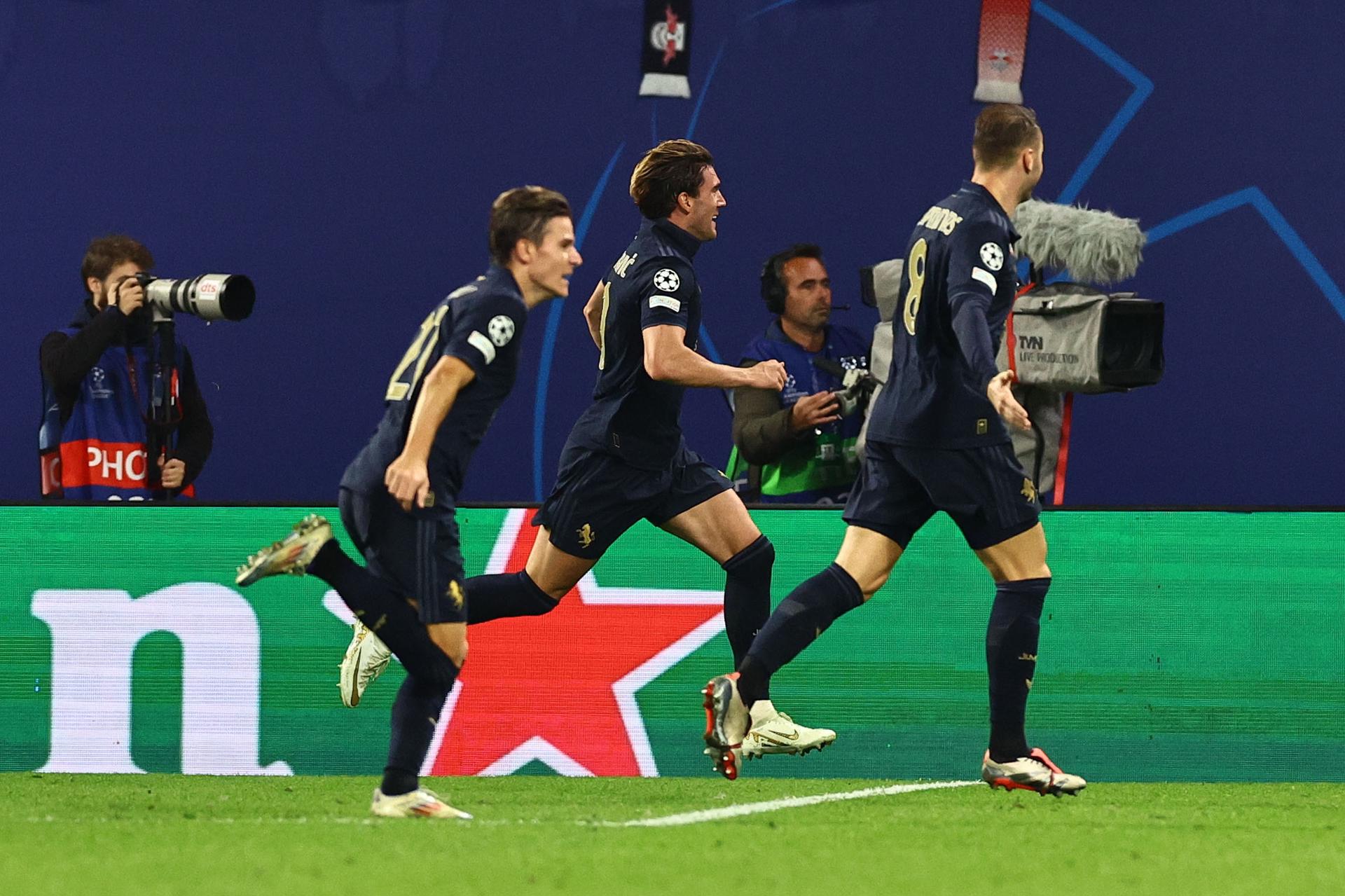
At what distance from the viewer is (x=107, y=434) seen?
7.87 meters

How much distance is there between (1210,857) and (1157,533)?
263 centimetres

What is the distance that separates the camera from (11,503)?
718 centimetres

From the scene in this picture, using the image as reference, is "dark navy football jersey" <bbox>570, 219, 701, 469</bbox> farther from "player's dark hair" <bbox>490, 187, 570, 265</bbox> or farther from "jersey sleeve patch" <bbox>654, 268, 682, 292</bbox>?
"player's dark hair" <bbox>490, 187, 570, 265</bbox>

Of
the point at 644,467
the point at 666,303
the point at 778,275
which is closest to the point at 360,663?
the point at 644,467

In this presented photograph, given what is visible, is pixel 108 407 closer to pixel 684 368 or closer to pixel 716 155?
pixel 684 368

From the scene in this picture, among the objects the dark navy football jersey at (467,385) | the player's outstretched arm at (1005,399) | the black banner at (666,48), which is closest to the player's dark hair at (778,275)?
the black banner at (666,48)

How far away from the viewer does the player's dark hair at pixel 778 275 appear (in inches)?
316

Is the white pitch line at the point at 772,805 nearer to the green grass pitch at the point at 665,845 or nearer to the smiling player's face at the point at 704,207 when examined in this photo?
the green grass pitch at the point at 665,845

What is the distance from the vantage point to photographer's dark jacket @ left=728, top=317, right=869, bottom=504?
764 cm

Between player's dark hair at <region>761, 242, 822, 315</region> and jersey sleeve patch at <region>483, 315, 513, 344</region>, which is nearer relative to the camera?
jersey sleeve patch at <region>483, 315, 513, 344</region>

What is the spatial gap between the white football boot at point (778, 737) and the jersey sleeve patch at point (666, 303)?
1.27 metres

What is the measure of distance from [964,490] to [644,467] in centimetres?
104

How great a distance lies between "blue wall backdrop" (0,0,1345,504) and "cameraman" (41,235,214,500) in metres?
1.57

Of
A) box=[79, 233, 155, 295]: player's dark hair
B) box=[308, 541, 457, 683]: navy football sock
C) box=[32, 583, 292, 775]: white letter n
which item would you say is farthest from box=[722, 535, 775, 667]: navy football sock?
box=[79, 233, 155, 295]: player's dark hair
